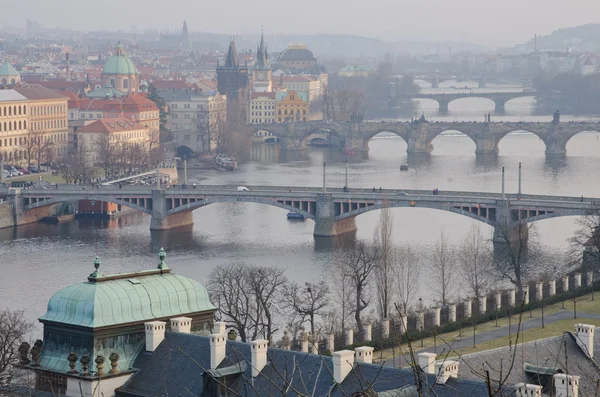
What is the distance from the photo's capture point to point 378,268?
1823 inches

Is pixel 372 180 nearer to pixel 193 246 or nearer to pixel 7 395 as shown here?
pixel 193 246

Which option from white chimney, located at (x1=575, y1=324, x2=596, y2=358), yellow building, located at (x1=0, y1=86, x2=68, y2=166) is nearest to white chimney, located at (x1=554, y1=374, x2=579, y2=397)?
white chimney, located at (x1=575, y1=324, x2=596, y2=358)

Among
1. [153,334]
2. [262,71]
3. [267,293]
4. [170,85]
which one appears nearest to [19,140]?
[170,85]

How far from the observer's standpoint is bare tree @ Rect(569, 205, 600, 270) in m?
45.9

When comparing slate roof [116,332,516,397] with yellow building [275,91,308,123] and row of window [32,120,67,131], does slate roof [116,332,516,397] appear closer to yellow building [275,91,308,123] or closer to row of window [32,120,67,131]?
row of window [32,120,67,131]

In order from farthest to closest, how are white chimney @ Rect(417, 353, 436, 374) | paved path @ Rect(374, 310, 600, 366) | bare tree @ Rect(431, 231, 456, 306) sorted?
bare tree @ Rect(431, 231, 456, 306) < paved path @ Rect(374, 310, 600, 366) < white chimney @ Rect(417, 353, 436, 374)

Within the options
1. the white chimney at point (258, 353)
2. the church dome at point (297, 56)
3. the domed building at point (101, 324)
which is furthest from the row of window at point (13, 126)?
the church dome at point (297, 56)

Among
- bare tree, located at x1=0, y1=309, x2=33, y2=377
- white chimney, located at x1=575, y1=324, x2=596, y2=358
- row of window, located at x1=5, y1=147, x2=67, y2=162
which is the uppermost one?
white chimney, located at x1=575, y1=324, x2=596, y2=358

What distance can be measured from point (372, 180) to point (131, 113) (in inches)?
938

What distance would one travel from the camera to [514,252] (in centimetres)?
5225

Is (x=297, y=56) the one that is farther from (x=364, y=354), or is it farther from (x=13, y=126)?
(x=364, y=354)

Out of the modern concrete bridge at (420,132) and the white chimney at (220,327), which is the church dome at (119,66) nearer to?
the modern concrete bridge at (420,132)

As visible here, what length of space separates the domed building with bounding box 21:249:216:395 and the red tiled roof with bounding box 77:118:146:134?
64.7 meters

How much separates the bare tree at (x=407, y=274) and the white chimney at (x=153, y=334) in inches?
621
